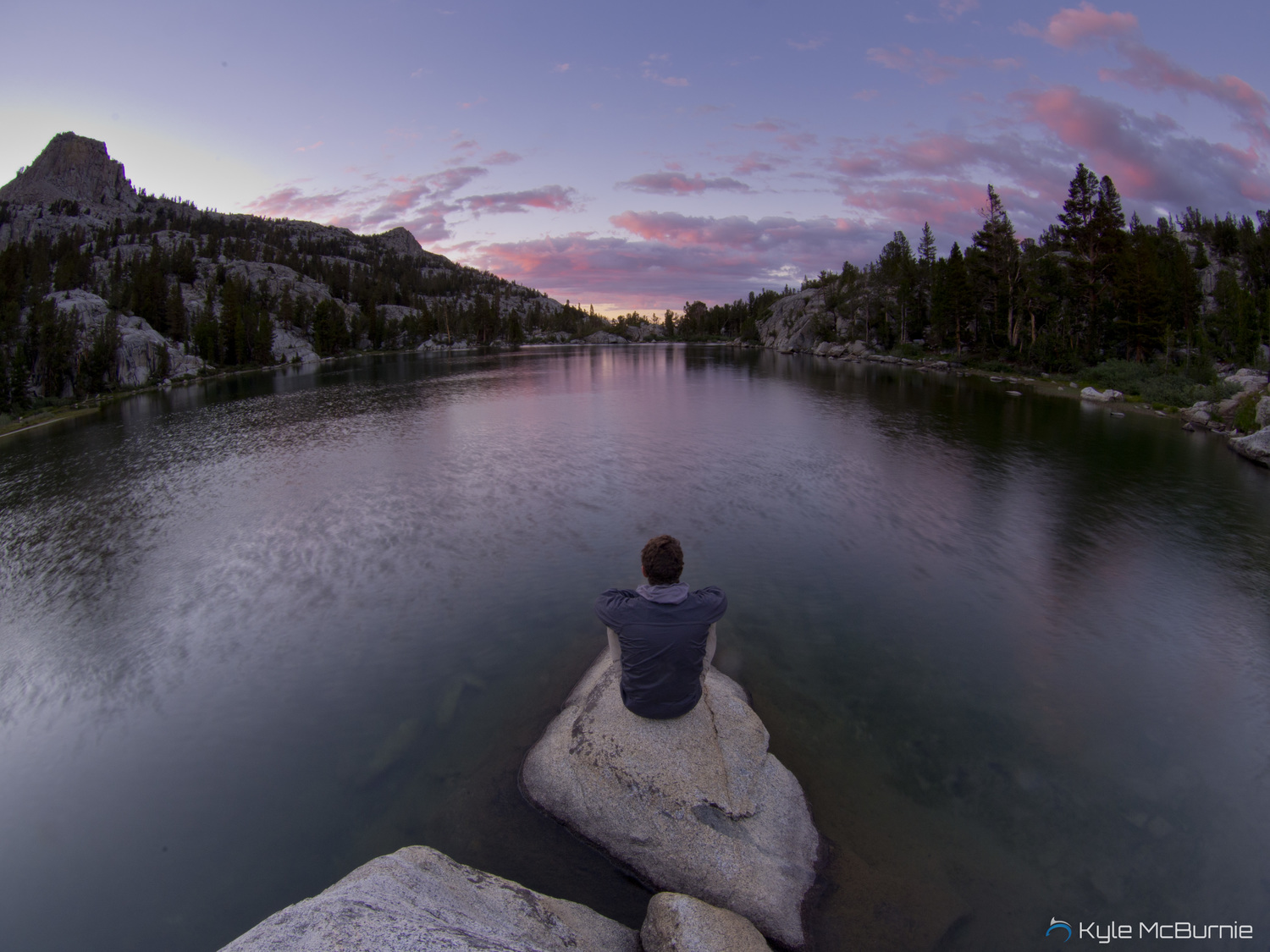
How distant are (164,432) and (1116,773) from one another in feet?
154

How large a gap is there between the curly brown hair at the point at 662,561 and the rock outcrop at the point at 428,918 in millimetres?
3156

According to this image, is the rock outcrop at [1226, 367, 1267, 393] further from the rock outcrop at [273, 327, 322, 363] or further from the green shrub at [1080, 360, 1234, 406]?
the rock outcrop at [273, 327, 322, 363]

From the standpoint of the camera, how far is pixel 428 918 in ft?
14.7

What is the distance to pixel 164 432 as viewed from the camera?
38.1 m

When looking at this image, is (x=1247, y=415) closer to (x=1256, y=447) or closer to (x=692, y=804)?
(x=1256, y=447)

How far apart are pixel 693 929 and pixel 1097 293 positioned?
74.7m

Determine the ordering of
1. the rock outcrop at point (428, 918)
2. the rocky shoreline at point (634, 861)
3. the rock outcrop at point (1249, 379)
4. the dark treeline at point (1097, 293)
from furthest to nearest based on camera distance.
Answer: the dark treeline at point (1097, 293) < the rock outcrop at point (1249, 379) < the rocky shoreline at point (634, 861) < the rock outcrop at point (428, 918)

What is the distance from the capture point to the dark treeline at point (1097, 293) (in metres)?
55.5

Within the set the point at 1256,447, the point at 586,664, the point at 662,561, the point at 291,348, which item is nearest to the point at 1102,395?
the point at 1256,447

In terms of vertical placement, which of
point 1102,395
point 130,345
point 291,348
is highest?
point 291,348

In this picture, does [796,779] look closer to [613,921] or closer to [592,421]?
[613,921]

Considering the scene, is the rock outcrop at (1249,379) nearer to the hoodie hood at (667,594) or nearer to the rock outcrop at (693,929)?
the hoodie hood at (667,594)

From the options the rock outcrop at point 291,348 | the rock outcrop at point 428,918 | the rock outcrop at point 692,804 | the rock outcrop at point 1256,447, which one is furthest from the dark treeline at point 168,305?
the rock outcrop at point 1256,447

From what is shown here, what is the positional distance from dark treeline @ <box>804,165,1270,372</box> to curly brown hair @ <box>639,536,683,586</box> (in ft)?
200
